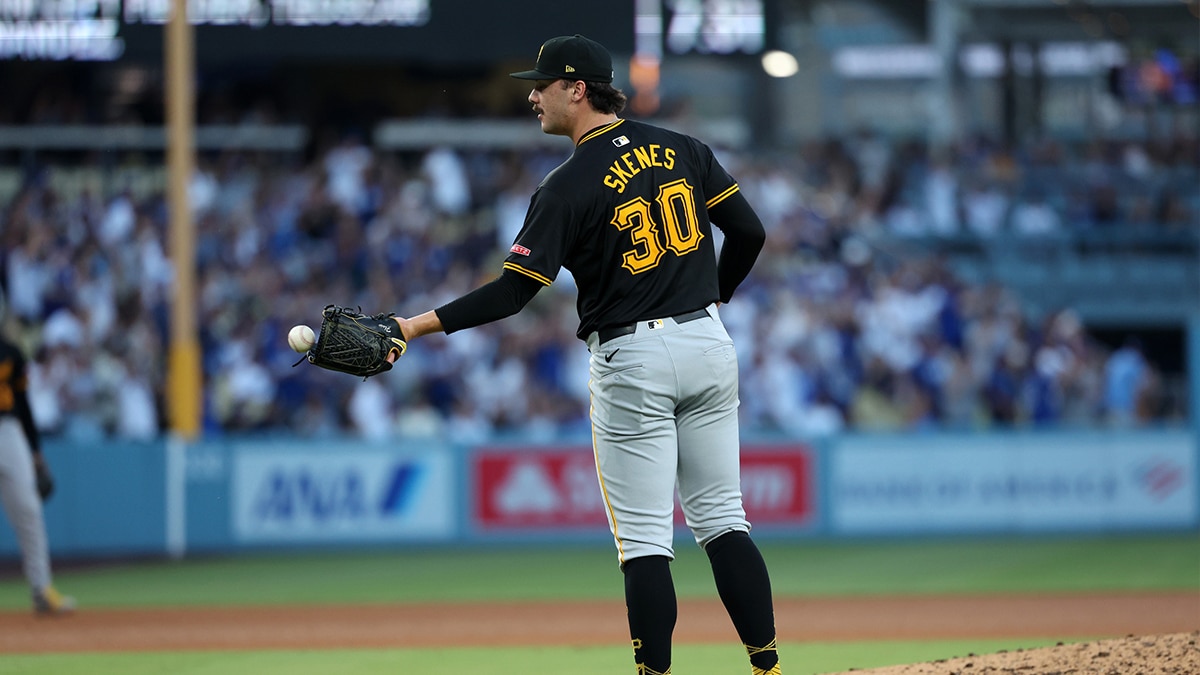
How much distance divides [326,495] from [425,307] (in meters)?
2.91

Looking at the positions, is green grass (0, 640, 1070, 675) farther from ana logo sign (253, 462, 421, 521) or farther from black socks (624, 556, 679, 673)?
ana logo sign (253, 462, 421, 521)

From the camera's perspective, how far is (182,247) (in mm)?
14742

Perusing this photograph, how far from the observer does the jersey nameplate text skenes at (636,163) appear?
4.84 meters

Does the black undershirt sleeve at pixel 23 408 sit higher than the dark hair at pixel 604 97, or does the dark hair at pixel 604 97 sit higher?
the dark hair at pixel 604 97

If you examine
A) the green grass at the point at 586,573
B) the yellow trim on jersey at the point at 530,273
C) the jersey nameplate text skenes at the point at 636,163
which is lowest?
the green grass at the point at 586,573

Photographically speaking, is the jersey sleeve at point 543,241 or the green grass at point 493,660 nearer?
the jersey sleeve at point 543,241

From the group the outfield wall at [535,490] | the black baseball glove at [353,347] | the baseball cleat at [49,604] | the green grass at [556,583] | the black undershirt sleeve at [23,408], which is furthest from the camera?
the outfield wall at [535,490]

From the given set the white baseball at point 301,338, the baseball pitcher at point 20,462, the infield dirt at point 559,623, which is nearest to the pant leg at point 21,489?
the baseball pitcher at point 20,462

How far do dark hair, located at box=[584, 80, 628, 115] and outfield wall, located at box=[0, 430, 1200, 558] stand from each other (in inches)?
398

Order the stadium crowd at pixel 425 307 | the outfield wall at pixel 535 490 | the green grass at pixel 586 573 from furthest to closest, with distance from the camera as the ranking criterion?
the stadium crowd at pixel 425 307 < the outfield wall at pixel 535 490 < the green grass at pixel 586 573

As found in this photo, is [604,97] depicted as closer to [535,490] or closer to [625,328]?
[625,328]

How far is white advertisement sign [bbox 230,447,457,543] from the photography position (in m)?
14.8

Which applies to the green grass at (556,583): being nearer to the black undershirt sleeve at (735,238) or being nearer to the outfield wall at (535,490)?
the outfield wall at (535,490)

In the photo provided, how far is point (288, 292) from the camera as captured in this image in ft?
55.8
